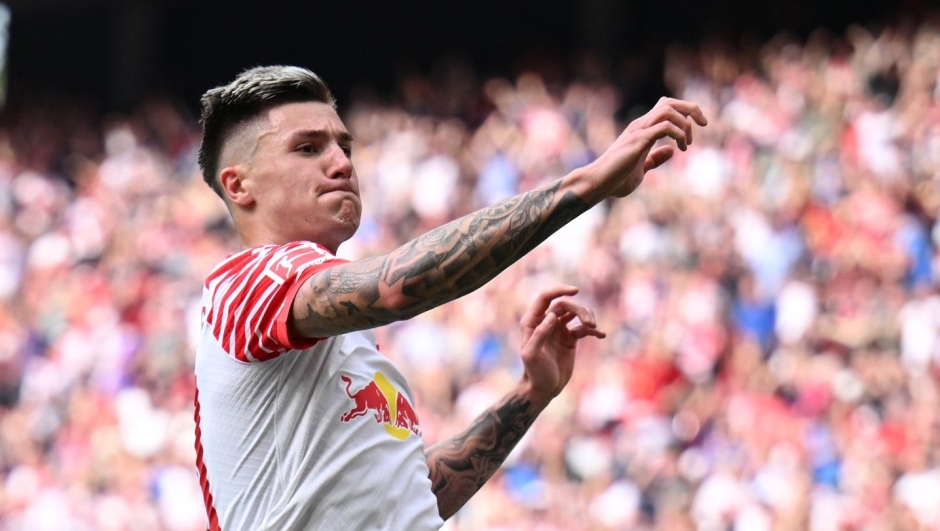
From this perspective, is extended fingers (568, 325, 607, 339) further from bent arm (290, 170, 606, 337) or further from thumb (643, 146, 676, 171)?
bent arm (290, 170, 606, 337)

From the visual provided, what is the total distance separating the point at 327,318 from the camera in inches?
101

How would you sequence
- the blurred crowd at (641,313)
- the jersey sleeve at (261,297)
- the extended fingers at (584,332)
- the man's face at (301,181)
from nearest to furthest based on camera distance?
the jersey sleeve at (261,297)
the man's face at (301,181)
the extended fingers at (584,332)
the blurred crowd at (641,313)

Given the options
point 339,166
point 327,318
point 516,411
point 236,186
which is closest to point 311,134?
point 339,166

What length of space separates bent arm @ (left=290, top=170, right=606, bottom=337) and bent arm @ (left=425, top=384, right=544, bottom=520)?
837 mm

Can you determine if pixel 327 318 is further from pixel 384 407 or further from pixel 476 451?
pixel 476 451

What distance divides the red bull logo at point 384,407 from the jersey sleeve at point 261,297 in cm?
21

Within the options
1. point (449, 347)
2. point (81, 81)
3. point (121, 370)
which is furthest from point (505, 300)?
point (81, 81)

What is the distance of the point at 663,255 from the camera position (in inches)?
424

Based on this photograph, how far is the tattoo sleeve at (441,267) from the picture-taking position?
2527mm

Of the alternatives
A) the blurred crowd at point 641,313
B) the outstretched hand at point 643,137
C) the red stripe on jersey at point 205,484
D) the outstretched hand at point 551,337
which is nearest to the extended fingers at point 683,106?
the outstretched hand at point 643,137

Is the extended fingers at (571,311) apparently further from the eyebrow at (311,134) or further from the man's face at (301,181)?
the eyebrow at (311,134)

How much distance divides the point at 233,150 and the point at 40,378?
12.3 metres

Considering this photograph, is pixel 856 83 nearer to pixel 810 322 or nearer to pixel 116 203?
pixel 810 322

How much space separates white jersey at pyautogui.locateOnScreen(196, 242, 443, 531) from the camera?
2.72 metres
